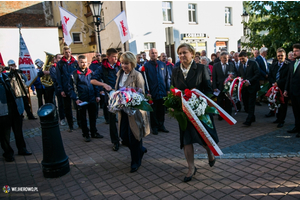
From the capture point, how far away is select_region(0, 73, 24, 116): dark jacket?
487 cm

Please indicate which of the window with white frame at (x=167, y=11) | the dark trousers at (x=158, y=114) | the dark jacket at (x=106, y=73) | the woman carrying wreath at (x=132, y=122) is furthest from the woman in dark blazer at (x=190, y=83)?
the window with white frame at (x=167, y=11)

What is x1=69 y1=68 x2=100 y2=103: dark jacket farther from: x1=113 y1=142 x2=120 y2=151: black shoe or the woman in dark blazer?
the woman in dark blazer

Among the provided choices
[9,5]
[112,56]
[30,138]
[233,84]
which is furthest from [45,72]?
[9,5]

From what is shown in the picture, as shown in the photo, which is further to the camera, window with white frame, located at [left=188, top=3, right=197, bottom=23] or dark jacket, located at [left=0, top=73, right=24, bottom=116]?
window with white frame, located at [left=188, top=3, right=197, bottom=23]

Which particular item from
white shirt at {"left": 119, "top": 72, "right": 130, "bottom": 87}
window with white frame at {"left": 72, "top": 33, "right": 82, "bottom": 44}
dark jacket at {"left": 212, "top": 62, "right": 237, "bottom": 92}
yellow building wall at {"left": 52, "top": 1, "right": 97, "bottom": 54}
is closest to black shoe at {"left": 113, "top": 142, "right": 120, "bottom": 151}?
white shirt at {"left": 119, "top": 72, "right": 130, "bottom": 87}

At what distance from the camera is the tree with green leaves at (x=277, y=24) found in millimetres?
10906

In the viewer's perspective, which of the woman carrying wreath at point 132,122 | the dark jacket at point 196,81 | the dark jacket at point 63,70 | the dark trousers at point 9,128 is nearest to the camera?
the dark jacket at point 196,81

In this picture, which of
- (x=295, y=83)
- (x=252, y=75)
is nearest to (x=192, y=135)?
(x=295, y=83)

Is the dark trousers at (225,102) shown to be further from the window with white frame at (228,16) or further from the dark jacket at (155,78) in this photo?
the window with white frame at (228,16)

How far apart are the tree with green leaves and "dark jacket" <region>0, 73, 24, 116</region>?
A: 11213 mm

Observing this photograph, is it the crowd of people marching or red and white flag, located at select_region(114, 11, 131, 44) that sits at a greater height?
red and white flag, located at select_region(114, 11, 131, 44)

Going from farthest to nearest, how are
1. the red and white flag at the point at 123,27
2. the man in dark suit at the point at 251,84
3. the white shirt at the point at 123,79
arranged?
the red and white flag at the point at 123,27 < the man in dark suit at the point at 251,84 < the white shirt at the point at 123,79

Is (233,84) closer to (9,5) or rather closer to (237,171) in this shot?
(237,171)

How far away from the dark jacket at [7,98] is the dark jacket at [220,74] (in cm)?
578
